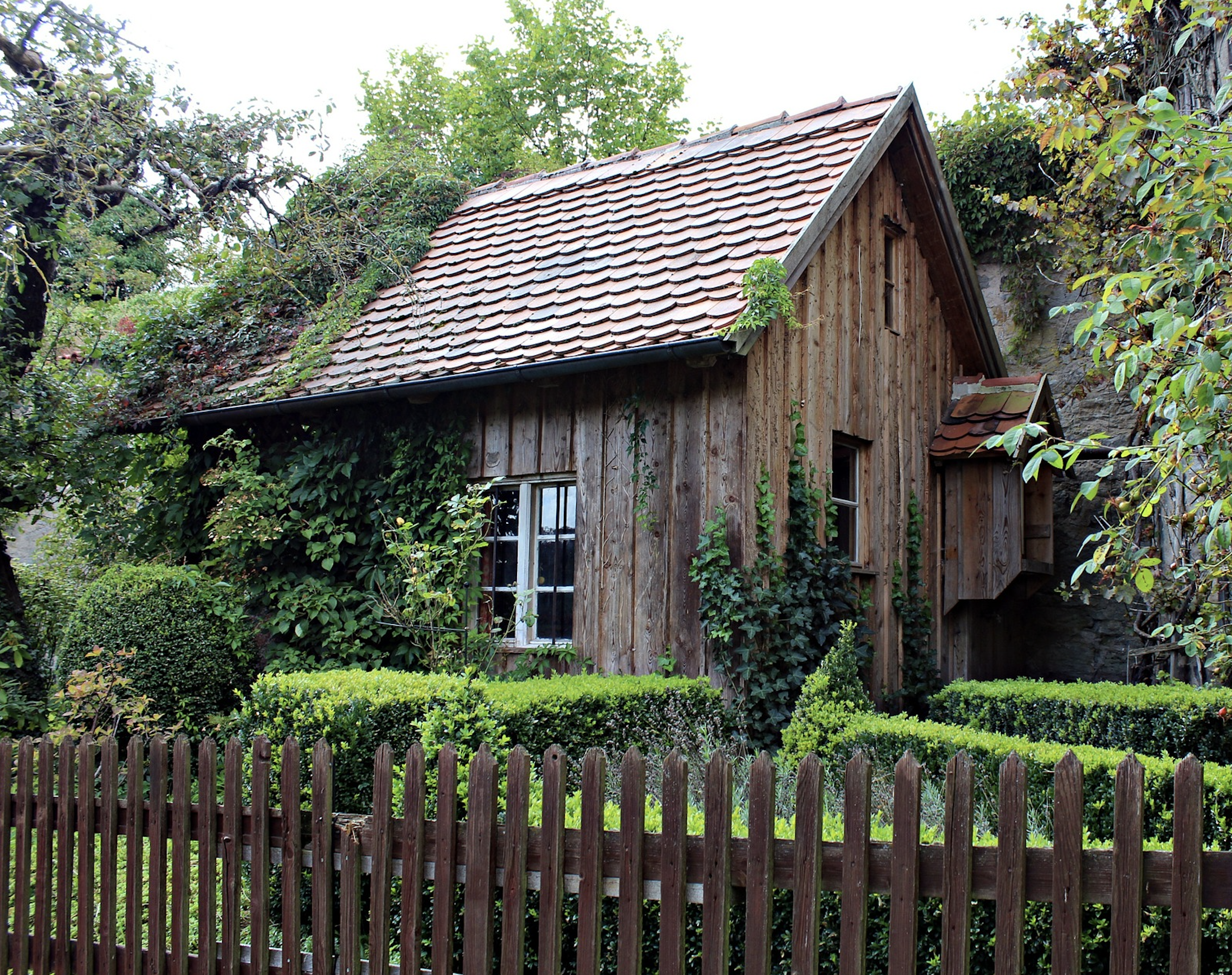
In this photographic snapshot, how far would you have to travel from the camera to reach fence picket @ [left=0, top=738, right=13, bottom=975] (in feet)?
14.7

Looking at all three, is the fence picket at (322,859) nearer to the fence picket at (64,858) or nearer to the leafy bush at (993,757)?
the fence picket at (64,858)

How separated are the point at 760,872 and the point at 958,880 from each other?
544 mm

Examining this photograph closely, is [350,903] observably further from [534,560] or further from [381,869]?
[534,560]

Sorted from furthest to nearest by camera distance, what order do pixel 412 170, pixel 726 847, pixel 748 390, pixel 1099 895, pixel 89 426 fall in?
pixel 412 170, pixel 89 426, pixel 748 390, pixel 726 847, pixel 1099 895

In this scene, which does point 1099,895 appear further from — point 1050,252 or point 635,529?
point 1050,252

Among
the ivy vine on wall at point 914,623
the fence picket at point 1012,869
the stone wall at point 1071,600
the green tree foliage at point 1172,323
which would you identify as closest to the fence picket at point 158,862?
the fence picket at point 1012,869

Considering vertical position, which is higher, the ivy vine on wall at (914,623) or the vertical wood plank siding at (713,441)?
the vertical wood plank siding at (713,441)

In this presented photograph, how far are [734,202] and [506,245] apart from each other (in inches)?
108

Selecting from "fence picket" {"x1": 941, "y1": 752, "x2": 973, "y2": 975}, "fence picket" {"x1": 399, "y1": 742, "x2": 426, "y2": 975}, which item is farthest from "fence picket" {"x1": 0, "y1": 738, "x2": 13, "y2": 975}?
"fence picket" {"x1": 941, "y1": 752, "x2": 973, "y2": 975}

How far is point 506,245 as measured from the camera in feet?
36.7

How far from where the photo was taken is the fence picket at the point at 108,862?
13.4ft

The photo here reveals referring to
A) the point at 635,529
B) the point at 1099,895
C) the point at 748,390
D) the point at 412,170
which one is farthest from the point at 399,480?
the point at 1099,895

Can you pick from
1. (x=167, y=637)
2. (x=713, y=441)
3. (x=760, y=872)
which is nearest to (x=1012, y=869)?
(x=760, y=872)

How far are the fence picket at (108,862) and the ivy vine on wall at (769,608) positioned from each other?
4.53 metres
